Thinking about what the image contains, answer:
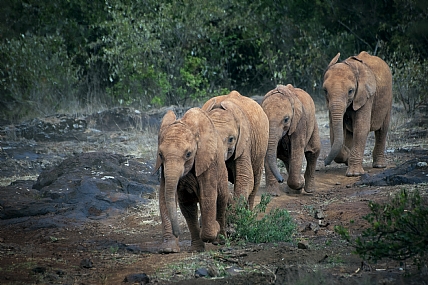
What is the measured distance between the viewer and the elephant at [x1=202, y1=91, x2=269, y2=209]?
934cm

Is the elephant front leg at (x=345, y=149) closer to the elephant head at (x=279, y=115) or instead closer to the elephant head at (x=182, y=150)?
the elephant head at (x=279, y=115)

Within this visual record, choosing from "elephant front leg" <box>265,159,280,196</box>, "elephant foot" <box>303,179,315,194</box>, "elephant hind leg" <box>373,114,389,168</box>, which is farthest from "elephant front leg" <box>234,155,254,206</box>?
"elephant hind leg" <box>373,114,389,168</box>

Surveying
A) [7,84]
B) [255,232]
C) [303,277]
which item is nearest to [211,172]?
[255,232]

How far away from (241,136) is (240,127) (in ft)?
0.40

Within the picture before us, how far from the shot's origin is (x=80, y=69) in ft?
82.5

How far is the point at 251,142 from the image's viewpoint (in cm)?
1033

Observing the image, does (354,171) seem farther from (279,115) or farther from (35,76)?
(35,76)

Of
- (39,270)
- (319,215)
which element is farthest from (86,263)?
(319,215)

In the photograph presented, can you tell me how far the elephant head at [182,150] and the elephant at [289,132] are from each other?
291 cm

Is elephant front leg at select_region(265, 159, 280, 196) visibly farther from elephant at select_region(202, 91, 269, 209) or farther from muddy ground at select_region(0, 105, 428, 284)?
elephant at select_region(202, 91, 269, 209)

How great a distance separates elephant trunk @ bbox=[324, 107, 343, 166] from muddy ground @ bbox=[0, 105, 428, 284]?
58cm

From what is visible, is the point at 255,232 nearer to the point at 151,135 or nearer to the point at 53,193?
the point at 53,193

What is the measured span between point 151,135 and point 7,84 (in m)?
5.84

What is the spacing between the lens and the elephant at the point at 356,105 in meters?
13.1
